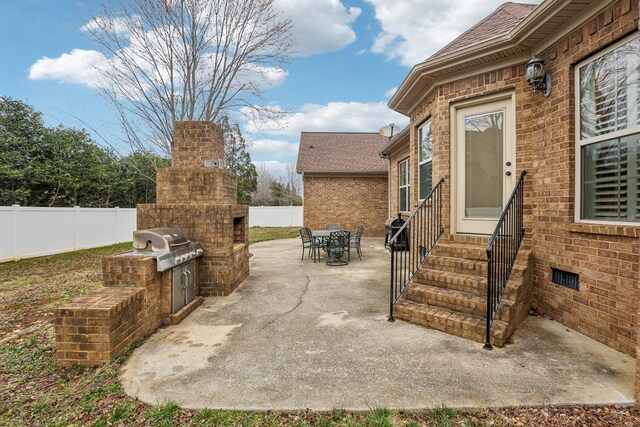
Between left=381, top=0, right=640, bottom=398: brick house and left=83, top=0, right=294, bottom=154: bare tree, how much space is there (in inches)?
232

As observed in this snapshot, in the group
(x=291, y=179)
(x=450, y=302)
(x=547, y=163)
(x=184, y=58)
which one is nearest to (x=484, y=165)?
(x=547, y=163)

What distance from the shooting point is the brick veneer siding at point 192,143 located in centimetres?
518

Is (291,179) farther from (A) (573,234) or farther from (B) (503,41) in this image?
(A) (573,234)

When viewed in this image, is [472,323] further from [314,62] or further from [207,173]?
[314,62]

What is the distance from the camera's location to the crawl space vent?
342cm

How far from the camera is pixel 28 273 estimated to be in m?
6.76

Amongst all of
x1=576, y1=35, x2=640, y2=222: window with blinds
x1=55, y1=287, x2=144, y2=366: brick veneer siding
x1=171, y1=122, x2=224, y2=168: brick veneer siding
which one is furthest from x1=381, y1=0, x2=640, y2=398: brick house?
x1=171, y1=122, x2=224, y2=168: brick veneer siding

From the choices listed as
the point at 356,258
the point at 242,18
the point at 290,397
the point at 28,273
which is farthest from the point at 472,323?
the point at 242,18

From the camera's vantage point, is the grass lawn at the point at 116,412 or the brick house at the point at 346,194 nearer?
the grass lawn at the point at 116,412

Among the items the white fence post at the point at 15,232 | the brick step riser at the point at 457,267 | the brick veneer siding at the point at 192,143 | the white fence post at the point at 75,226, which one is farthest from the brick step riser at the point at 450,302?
the white fence post at the point at 75,226

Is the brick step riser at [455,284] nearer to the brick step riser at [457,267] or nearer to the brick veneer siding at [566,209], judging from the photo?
the brick step riser at [457,267]

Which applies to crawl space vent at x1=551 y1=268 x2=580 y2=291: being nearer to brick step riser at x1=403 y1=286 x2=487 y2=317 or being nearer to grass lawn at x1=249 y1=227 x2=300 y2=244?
brick step riser at x1=403 y1=286 x2=487 y2=317

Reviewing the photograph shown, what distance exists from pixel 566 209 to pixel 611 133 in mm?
887

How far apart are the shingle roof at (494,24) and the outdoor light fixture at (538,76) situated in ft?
3.50
